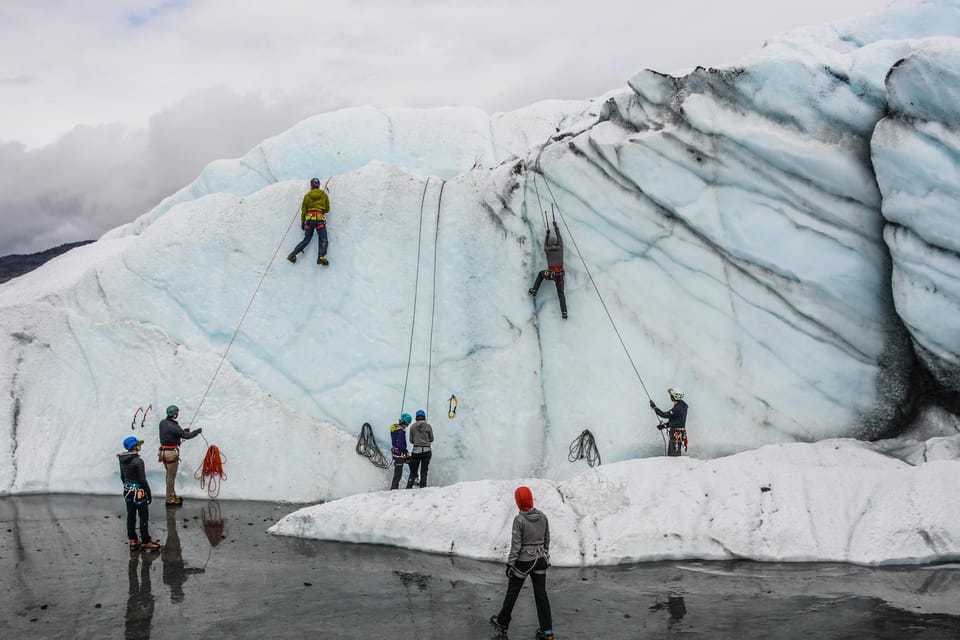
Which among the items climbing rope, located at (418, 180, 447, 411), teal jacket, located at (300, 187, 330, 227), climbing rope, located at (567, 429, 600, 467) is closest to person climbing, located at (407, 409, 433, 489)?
climbing rope, located at (418, 180, 447, 411)

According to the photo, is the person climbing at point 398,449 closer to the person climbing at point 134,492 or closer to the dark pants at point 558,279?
the dark pants at point 558,279

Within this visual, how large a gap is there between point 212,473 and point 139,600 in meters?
4.62

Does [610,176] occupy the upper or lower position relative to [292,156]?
lower

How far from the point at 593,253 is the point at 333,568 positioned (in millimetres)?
7123

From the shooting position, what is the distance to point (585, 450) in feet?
38.3

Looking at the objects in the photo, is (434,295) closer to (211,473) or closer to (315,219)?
(315,219)

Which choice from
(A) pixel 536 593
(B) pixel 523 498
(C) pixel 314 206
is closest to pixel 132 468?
(B) pixel 523 498

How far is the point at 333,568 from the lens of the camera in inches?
327

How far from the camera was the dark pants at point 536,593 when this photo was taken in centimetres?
636

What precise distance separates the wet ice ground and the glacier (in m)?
1.71

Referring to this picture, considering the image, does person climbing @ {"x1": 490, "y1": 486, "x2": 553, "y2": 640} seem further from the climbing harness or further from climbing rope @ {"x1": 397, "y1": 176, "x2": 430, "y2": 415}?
the climbing harness

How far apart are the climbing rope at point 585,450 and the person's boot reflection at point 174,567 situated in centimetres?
589

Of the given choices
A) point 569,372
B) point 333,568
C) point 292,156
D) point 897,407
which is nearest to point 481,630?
point 333,568

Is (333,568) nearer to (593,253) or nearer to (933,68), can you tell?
(593,253)
